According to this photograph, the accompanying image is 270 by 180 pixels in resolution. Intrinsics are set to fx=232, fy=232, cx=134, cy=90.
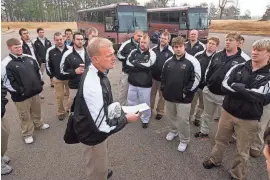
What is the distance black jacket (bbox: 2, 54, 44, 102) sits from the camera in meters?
4.06

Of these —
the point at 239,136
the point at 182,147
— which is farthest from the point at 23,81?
the point at 239,136

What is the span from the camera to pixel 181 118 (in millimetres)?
4156

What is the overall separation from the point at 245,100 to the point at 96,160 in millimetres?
2019

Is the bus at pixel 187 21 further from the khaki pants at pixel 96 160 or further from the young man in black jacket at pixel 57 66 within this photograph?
the khaki pants at pixel 96 160

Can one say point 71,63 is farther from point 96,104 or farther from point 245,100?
point 245,100

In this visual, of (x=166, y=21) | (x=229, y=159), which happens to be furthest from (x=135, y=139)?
(x=166, y=21)

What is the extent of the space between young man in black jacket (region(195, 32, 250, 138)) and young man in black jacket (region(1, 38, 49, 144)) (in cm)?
Answer: 323

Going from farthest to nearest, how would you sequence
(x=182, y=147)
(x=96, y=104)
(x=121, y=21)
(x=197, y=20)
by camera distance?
(x=197, y=20)
(x=121, y=21)
(x=182, y=147)
(x=96, y=104)

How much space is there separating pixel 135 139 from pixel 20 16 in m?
78.7

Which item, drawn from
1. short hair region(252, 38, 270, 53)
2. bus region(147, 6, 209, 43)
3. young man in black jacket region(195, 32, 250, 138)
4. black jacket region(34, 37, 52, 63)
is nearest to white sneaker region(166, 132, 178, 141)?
young man in black jacket region(195, 32, 250, 138)

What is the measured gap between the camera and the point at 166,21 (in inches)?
778

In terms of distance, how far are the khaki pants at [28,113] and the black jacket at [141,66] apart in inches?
80.8

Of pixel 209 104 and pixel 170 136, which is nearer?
pixel 209 104

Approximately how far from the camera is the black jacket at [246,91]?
2850 millimetres
